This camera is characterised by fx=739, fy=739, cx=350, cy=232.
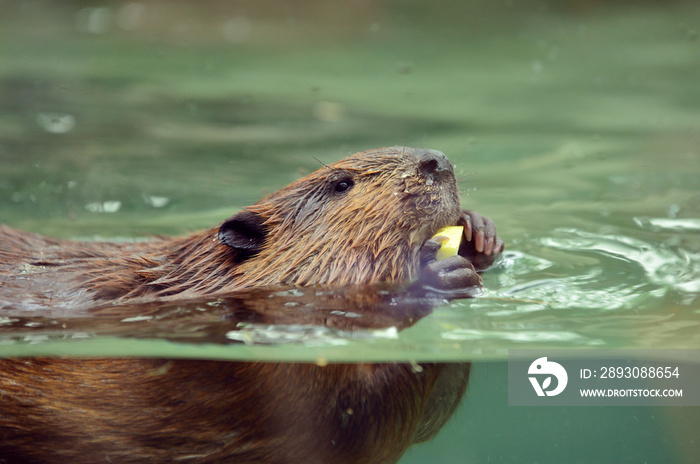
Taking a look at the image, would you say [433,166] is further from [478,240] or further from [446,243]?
[478,240]

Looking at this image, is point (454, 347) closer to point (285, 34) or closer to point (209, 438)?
point (209, 438)

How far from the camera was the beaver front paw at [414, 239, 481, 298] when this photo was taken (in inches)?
124

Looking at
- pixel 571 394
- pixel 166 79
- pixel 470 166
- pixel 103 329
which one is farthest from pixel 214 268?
pixel 166 79

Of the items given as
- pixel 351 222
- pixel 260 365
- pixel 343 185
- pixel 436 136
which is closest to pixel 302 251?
pixel 351 222

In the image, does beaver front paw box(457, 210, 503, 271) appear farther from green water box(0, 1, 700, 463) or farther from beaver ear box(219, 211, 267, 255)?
beaver ear box(219, 211, 267, 255)

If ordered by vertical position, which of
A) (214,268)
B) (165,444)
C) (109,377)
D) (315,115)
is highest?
(315,115)

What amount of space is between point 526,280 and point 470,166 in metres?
2.66

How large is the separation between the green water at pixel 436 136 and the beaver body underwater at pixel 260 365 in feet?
0.41

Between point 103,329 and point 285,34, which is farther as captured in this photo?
point 285,34

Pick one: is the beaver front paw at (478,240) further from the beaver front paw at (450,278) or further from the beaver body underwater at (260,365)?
the beaver front paw at (450,278)

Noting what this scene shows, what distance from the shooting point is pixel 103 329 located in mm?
3168

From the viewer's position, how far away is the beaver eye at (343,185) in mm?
3561

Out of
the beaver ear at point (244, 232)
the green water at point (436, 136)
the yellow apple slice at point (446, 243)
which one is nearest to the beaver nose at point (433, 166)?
the yellow apple slice at point (446, 243)

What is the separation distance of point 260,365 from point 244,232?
722mm
